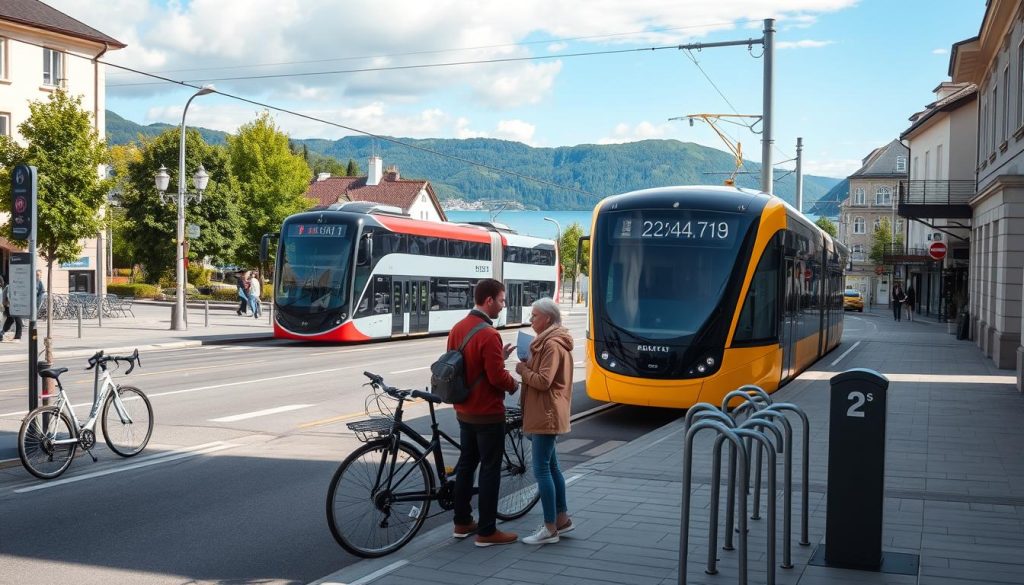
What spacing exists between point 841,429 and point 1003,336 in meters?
17.9

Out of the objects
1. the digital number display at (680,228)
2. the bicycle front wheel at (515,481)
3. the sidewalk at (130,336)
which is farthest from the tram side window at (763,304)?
the sidewalk at (130,336)

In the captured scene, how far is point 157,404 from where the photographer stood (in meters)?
14.3

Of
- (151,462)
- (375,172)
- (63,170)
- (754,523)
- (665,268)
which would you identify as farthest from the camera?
(375,172)

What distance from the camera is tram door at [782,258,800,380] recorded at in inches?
593

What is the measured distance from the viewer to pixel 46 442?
9.10m

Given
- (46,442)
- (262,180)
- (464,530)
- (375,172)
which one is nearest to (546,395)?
(464,530)

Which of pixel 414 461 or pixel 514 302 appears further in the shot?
pixel 514 302

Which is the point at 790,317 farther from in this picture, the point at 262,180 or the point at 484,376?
the point at 262,180

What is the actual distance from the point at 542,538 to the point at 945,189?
1671 inches

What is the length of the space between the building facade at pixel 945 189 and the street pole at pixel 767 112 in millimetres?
13882

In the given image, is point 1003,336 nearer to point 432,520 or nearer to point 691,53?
point 691,53

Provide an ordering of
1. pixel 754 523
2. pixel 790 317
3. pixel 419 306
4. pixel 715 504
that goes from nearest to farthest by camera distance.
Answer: pixel 715 504 → pixel 754 523 → pixel 790 317 → pixel 419 306

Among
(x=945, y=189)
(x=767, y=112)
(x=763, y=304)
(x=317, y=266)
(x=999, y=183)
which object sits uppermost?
(x=945, y=189)

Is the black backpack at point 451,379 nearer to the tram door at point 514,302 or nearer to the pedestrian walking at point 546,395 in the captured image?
the pedestrian walking at point 546,395
